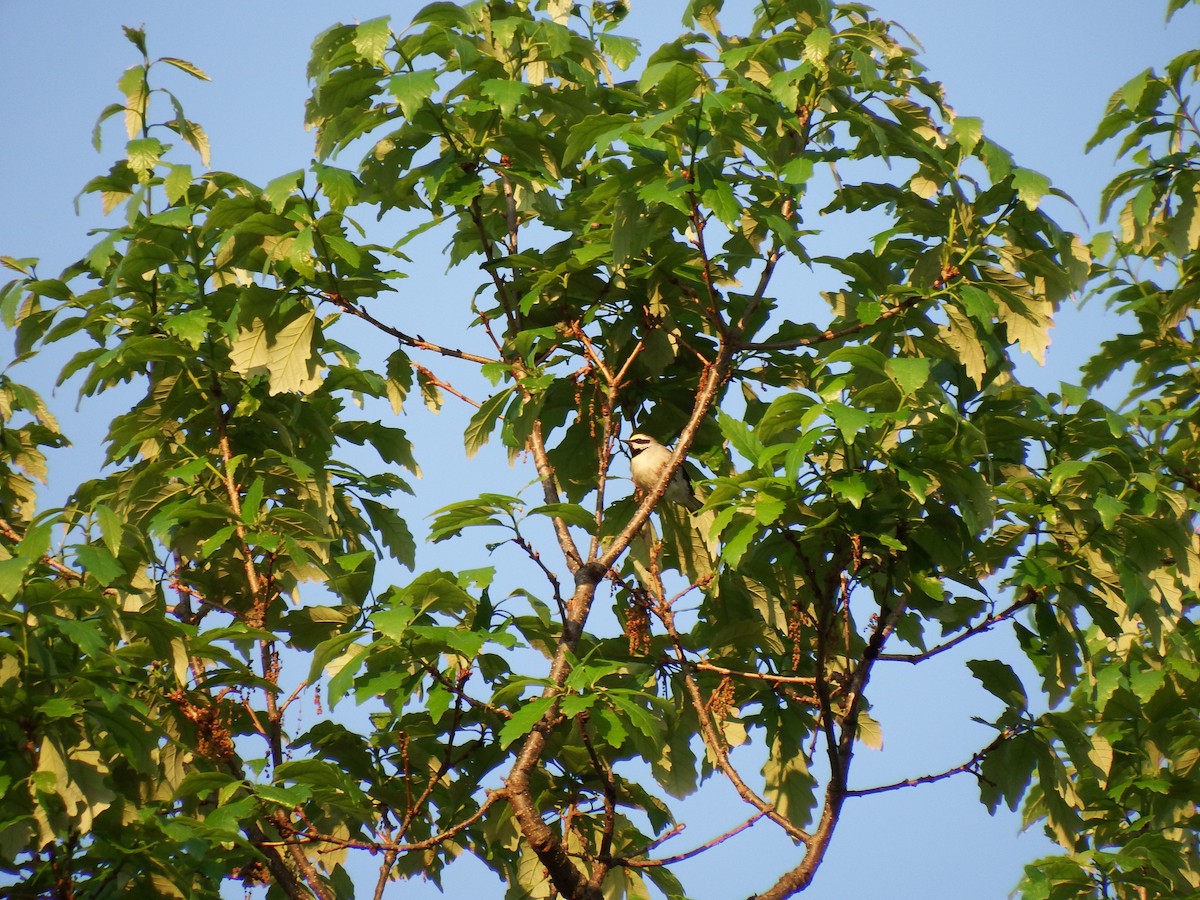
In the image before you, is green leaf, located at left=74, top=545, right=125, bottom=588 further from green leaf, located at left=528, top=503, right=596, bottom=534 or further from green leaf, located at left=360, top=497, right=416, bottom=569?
green leaf, located at left=360, top=497, right=416, bottom=569

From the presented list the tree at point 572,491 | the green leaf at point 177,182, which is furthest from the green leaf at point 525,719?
the green leaf at point 177,182

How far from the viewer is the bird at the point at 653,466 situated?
19.9 ft

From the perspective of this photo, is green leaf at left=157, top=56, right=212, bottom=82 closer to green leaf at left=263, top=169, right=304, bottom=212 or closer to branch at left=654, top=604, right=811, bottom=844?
green leaf at left=263, top=169, right=304, bottom=212

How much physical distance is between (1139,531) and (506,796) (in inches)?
110

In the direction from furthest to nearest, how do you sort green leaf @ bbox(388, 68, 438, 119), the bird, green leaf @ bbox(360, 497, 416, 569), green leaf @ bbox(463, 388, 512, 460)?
green leaf @ bbox(360, 497, 416, 569) → the bird → green leaf @ bbox(463, 388, 512, 460) → green leaf @ bbox(388, 68, 438, 119)

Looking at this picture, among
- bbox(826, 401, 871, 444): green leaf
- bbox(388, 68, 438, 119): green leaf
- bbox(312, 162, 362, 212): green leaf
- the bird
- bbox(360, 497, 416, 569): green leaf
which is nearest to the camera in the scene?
bbox(826, 401, 871, 444): green leaf

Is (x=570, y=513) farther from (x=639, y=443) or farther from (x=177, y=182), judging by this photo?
(x=177, y=182)

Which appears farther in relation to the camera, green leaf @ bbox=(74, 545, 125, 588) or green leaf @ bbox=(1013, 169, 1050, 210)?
green leaf @ bbox=(1013, 169, 1050, 210)

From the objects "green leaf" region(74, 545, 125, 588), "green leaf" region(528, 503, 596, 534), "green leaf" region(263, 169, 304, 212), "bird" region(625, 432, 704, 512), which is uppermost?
"green leaf" region(263, 169, 304, 212)

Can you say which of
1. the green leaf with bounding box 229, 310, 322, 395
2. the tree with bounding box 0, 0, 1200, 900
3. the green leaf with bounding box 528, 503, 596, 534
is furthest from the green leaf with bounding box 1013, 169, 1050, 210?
the green leaf with bounding box 229, 310, 322, 395

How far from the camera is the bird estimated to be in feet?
19.9

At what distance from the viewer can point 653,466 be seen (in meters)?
6.36

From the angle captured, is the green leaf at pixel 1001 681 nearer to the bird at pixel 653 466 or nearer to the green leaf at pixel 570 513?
the bird at pixel 653 466

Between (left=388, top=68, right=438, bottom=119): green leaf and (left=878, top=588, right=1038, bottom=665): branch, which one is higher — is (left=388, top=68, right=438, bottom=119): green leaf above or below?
above
